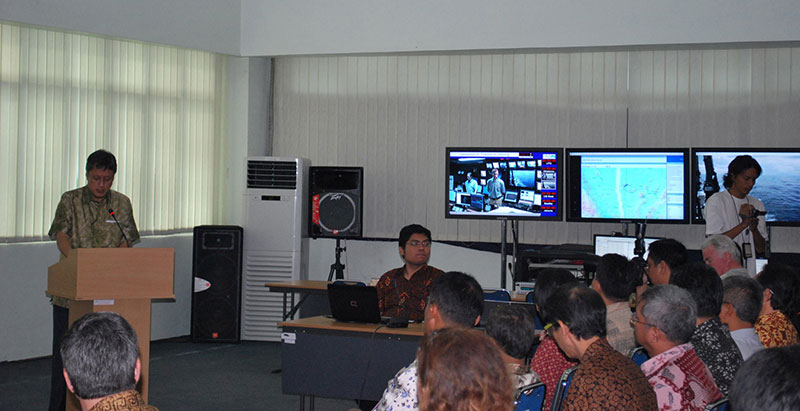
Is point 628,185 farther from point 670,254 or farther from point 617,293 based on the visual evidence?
point 617,293

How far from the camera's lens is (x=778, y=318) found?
12.6 ft

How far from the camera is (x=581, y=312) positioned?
9.54 ft

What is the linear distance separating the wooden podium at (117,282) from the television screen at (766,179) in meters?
4.73

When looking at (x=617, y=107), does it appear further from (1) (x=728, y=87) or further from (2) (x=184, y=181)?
(2) (x=184, y=181)

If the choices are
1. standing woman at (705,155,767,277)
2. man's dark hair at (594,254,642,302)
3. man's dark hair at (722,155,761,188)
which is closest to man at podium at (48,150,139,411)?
man's dark hair at (594,254,642,302)

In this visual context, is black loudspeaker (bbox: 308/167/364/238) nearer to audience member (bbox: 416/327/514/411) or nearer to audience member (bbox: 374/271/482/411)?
audience member (bbox: 374/271/482/411)

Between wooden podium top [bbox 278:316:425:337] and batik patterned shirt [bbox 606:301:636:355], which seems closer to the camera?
batik patterned shirt [bbox 606:301:636:355]

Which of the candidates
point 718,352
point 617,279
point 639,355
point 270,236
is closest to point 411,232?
point 617,279

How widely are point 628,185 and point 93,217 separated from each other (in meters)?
4.43

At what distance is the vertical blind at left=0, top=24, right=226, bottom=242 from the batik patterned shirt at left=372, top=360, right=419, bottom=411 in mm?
5298

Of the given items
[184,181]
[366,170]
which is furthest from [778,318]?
[184,181]

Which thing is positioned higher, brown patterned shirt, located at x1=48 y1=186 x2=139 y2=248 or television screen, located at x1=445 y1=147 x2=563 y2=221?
television screen, located at x1=445 y1=147 x2=563 y2=221

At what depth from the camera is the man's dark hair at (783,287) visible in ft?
13.1

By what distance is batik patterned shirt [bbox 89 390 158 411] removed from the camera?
1990 mm
